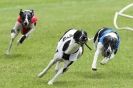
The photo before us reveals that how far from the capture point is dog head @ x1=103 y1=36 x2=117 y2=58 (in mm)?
13016

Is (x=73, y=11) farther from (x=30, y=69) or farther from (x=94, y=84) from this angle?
(x=94, y=84)

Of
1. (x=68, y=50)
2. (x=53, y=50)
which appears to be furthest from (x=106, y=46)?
(x=53, y=50)

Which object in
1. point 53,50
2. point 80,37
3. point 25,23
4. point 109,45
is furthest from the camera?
point 53,50

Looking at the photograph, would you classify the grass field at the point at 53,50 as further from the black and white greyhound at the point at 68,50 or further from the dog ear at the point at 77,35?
the dog ear at the point at 77,35

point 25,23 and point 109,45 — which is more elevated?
point 109,45

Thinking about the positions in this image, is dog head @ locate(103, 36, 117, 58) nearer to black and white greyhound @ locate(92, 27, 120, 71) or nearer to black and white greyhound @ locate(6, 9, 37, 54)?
black and white greyhound @ locate(92, 27, 120, 71)

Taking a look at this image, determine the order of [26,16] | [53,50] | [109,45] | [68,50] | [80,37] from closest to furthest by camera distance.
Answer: [80,37] < [68,50] < [109,45] < [26,16] < [53,50]

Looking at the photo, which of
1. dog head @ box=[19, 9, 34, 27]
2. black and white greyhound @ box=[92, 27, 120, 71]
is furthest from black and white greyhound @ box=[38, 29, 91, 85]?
dog head @ box=[19, 9, 34, 27]

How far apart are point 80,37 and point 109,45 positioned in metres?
1.66

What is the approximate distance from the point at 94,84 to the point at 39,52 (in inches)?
223

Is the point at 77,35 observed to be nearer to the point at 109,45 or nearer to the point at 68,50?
the point at 68,50

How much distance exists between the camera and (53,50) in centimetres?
1862

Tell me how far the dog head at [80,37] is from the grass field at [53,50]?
3.91 ft

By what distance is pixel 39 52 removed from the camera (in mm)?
17969
